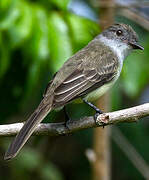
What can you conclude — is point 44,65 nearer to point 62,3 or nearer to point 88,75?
point 88,75

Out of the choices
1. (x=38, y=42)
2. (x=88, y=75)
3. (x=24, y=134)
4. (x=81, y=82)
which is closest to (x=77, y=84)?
(x=81, y=82)

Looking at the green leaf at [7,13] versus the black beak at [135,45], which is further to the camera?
the black beak at [135,45]

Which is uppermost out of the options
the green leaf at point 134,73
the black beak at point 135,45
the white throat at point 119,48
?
the black beak at point 135,45

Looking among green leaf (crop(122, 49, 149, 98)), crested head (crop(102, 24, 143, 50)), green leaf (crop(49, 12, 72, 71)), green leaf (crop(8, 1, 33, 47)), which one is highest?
green leaf (crop(8, 1, 33, 47))

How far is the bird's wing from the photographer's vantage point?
159 inches

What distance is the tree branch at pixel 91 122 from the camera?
3574 millimetres

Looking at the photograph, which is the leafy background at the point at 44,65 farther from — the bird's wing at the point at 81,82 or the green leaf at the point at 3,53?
the bird's wing at the point at 81,82

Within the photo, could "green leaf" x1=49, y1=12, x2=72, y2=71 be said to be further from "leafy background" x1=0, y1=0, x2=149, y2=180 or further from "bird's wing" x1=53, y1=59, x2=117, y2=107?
"bird's wing" x1=53, y1=59, x2=117, y2=107

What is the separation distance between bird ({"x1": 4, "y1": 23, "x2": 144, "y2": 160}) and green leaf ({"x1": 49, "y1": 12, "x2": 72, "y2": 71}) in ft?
0.69

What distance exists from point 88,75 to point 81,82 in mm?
150

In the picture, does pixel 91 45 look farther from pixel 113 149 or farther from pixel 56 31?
pixel 113 149

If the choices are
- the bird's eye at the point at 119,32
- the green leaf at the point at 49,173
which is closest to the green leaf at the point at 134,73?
the bird's eye at the point at 119,32

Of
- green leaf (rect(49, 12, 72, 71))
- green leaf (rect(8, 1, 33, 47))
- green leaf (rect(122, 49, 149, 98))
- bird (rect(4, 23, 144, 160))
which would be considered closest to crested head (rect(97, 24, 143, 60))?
bird (rect(4, 23, 144, 160))

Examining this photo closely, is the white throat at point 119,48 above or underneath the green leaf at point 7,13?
underneath
